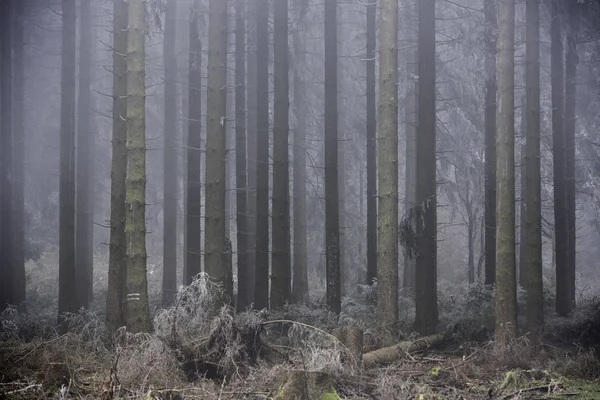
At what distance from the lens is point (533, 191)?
14.9m

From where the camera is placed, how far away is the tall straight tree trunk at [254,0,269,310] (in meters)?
17.5

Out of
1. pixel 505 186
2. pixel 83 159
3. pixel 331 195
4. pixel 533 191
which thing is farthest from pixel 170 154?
pixel 505 186

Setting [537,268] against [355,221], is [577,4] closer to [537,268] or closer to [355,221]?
[537,268]

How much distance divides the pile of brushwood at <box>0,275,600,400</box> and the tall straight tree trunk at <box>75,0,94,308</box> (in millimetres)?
10932

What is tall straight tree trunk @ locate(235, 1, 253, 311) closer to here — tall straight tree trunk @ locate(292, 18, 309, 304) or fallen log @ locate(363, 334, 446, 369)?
tall straight tree trunk @ locate(292, 18, 309, 304)

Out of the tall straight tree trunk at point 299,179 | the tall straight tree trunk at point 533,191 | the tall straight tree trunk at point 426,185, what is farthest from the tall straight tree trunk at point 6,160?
the tall straight tree trunk at point 533,191

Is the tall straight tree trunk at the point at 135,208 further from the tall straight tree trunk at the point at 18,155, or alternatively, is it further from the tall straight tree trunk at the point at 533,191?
the tall straight tree trunk at the point at 18,155

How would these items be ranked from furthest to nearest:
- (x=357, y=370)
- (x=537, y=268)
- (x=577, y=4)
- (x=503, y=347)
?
(x=577, y=4) < (x=537, y=268) < (x=503, y=347) < (x=357, y=370)

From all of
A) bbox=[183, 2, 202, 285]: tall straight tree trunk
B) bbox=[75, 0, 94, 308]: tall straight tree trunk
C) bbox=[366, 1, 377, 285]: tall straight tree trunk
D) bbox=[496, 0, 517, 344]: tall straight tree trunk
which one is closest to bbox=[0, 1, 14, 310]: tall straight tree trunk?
bbox=[75, 0, 94, 308]: tall straight tree trunk

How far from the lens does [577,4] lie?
1669cm

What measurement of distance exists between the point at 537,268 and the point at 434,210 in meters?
2.75

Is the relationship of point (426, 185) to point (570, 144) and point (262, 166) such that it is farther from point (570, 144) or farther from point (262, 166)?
point (570, 144)

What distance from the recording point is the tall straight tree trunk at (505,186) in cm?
1275

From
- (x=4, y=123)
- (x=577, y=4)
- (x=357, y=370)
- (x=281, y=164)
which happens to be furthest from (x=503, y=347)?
(x=4, y=123)
